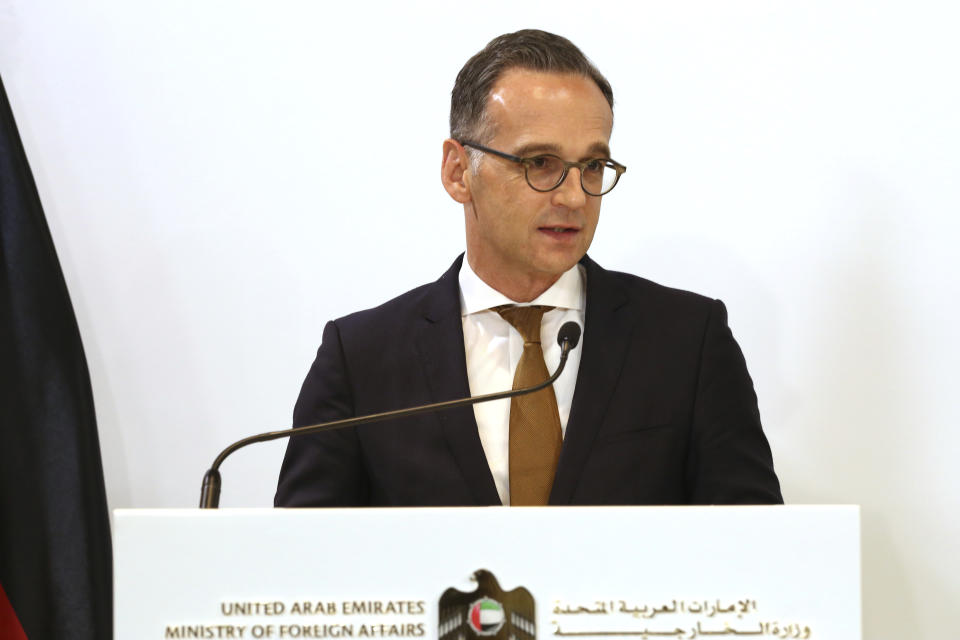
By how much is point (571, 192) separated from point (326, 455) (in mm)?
656

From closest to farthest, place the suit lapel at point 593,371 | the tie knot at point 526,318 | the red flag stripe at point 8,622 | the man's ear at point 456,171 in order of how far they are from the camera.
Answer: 1. the suit lapel at point 593,371
2. the tie knot at point 526,318
3. the man's ear at point 456,171
4. the red flag stripe at point 8,622

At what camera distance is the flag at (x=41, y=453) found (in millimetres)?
2154

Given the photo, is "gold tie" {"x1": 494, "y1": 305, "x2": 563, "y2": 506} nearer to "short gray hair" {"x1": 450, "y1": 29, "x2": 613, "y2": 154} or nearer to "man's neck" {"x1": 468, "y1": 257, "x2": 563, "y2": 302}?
"man's neck" {"x1": 468, "y1": 257, "x2": 563, "y2": 302}

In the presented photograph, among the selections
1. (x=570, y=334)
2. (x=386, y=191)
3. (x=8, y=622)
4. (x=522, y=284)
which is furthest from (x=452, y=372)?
(x=8, y=622)

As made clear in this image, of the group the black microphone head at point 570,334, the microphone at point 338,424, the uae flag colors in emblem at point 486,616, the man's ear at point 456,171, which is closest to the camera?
the uae flag colors in emblem at point 486,616

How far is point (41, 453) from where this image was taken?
218 cm

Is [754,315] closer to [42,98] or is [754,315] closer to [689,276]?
[689,276]

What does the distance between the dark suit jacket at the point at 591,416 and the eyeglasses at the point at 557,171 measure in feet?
0.72

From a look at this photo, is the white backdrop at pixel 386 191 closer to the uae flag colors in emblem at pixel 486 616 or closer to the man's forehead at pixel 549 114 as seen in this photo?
the man's forehead at pixel 549 114

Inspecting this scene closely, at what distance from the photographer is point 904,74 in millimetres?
2312

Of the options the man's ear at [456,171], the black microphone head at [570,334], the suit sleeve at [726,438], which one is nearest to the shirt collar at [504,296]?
the man's ear at [456,171]

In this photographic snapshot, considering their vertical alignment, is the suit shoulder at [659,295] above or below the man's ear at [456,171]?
below

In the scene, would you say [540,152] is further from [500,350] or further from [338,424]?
[338,424]

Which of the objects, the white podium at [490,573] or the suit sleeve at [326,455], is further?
the suit sleeve at [326,455]
